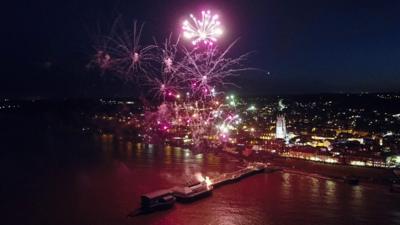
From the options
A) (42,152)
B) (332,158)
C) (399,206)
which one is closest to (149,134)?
(42,152)

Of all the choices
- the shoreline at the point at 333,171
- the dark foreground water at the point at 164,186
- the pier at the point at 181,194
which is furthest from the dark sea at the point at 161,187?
the shoreline at the point at 333,171

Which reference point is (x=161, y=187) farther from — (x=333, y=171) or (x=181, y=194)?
(x=333, y=171)

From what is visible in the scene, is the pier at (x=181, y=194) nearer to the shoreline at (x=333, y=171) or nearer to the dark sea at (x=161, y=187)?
the dark sea at (x=161, y=187)

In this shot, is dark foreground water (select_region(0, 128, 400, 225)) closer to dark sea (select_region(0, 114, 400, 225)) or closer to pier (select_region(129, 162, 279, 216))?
dark sea (select_region(0, 114, 400, 225))

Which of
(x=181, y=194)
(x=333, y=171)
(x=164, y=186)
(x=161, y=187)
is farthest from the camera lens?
(x=333, y=171)

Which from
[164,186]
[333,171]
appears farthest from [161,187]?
[333,171]

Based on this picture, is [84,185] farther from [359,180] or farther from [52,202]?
[359,180]
